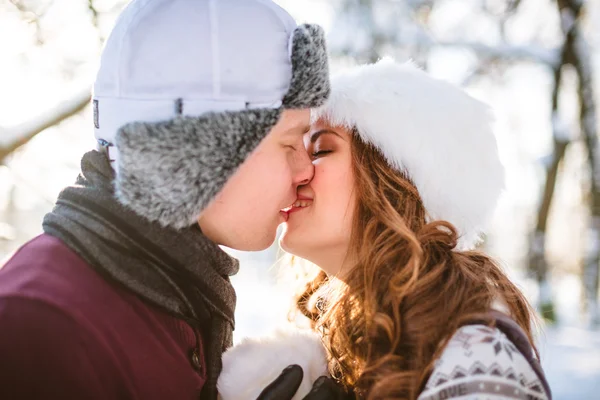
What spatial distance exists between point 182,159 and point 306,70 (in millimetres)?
551

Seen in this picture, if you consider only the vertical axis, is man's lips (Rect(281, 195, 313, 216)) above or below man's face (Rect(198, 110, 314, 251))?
below

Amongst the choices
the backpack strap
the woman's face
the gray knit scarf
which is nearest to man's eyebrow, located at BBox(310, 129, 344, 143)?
the woman's face

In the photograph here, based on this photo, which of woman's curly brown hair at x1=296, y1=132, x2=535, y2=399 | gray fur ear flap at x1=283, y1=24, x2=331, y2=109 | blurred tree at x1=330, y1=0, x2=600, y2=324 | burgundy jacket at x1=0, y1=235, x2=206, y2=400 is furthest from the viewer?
blurred tree at x1=330, y1=0, x2=600, y2=324

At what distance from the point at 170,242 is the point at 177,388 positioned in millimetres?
452

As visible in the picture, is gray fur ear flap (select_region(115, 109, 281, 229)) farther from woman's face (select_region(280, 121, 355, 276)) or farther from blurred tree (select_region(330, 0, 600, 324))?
blurred tree (select_region(330, 0, 600, 324))

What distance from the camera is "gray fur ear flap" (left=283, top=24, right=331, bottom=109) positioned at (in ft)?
6.27

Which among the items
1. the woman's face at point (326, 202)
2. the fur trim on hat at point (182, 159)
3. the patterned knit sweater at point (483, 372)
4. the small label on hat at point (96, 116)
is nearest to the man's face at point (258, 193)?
the fur trim on hat at point (182, 159)

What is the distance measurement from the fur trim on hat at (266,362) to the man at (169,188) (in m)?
0.09

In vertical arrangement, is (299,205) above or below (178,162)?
below

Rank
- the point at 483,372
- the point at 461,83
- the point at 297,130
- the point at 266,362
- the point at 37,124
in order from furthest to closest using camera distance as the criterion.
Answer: the point at 461,83 < the point at 37,124 < the point at 297,130 < the point at 266,362 < the point at 483,372

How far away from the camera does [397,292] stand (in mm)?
1979

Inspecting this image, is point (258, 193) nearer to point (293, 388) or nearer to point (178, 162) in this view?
point (178, 162)

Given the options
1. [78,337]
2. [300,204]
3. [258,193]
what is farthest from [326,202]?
[78,337]

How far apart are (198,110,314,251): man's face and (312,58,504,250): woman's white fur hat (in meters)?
0.28
